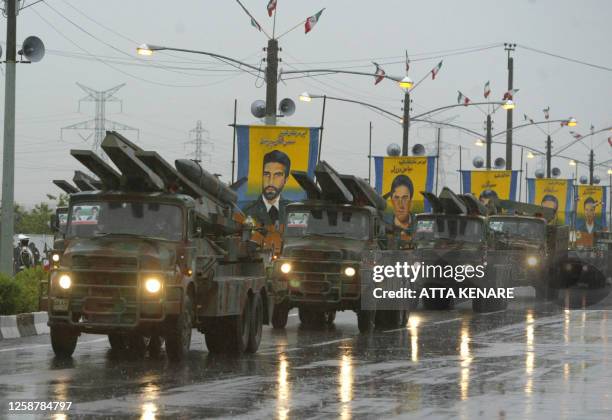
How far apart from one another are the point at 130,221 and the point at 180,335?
177 cm

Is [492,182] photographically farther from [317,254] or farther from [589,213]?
[317,254]

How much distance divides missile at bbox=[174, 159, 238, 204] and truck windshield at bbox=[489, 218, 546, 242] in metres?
22.2

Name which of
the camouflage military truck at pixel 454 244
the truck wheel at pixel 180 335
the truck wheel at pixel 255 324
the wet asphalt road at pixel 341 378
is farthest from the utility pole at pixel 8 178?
the camouflage military truck at pixel 454 244

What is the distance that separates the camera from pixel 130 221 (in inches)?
749

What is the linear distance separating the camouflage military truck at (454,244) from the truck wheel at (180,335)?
16.0 metres

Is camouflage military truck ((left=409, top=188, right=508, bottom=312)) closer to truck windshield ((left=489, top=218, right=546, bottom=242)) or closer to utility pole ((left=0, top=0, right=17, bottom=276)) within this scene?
truck windshield ((left=489, top=218, right=546, bottom=242))

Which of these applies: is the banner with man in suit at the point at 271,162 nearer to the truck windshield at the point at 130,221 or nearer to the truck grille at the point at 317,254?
the truck grille at the point at 317,254

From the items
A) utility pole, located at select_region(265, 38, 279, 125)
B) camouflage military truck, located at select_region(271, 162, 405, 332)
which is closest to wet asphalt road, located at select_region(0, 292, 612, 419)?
camouflage military truck, located at select_region(271, 162, 405, 332)

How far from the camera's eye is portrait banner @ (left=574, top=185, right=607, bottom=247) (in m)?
77.1

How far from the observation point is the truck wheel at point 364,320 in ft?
87.9

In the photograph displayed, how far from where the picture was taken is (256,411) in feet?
43.2

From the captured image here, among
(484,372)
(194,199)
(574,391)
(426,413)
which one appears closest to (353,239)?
(194,199)

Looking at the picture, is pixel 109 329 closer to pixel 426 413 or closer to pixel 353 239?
pixel 426 413

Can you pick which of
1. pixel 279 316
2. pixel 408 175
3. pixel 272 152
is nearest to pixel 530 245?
pixel 408 175
